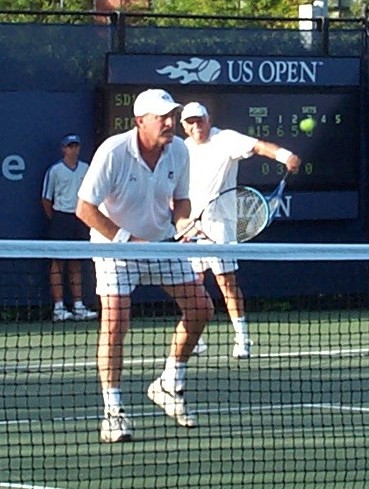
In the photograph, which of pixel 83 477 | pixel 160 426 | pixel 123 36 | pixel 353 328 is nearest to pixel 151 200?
pixel 160 426

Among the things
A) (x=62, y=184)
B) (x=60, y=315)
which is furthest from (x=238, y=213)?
(x=62, y=184)

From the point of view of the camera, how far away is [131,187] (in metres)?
7.72

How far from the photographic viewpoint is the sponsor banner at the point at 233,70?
13.8m

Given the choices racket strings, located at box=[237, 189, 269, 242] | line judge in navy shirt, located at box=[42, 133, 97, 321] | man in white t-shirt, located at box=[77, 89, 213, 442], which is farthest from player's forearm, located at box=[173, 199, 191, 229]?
line judge in navy shirt, located at box=[42, 133, 97, 321]

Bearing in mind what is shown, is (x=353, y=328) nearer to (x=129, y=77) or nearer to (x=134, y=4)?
(x=129, y=77)

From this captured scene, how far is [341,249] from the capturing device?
6836 millimetres

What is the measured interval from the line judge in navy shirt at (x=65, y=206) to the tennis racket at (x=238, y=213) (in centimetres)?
302

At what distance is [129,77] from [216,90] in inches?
32.7

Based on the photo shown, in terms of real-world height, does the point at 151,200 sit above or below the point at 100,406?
above

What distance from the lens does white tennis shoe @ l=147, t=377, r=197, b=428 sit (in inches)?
309

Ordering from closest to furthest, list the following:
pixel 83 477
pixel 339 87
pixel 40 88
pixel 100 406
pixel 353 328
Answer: pixel 83 477, pixel 100 406, pixel 353 328, pixel 40 88, pixel 339 87

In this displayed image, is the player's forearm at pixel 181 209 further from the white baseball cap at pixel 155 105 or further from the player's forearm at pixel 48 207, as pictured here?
the player's forearm at pixel 48 207

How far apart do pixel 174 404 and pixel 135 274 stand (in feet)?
2.38

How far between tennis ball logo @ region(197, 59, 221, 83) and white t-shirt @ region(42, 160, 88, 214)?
1.39 m
